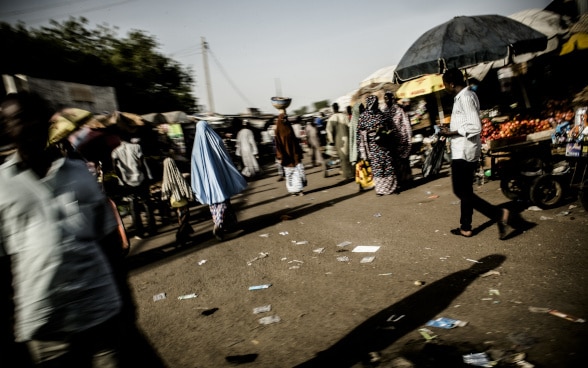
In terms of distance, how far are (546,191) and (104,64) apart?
24.7 meters

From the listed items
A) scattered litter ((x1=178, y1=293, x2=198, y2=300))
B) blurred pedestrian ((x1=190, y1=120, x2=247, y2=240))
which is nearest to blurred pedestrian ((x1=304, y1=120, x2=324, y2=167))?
blurred pedestrian ((x1=190, y1=120, x2=247, y2=240))

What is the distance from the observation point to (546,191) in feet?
17.3

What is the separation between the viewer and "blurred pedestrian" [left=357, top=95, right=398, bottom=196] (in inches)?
299

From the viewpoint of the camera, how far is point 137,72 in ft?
79.8

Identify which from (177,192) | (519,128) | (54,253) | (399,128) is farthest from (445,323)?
(519,128)

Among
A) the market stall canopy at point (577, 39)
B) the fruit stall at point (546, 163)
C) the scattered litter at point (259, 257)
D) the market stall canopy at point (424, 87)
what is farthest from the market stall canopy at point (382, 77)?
the scattered litter at point (259, 257)

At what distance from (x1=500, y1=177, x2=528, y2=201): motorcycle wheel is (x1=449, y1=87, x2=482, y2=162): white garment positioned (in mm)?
2040

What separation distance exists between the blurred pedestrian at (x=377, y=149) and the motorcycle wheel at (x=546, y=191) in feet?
9.60

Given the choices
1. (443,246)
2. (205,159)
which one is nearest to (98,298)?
(443,246)

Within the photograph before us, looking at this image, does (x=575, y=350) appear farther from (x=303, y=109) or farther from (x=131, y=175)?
(x=303, y=109)

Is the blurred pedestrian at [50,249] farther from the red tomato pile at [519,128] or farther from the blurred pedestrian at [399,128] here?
the red tomato pile at [519,128]

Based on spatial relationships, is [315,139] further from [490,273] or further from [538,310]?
[538,310]

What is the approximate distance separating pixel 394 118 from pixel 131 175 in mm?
5895

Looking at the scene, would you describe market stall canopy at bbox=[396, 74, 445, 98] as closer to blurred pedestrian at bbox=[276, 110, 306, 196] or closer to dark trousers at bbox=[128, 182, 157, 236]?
blurred pedestrian at bbox=[276, 110, 306, 196]
